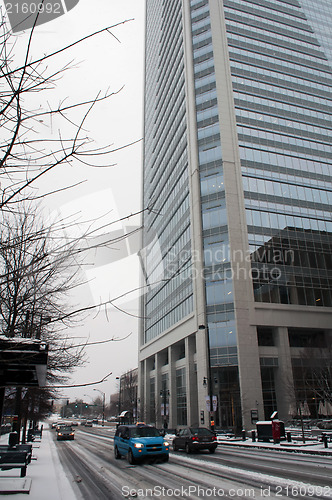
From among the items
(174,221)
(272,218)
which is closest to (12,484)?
(272,218)

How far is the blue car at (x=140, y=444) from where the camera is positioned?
46.2ft

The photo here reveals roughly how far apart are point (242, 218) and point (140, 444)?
3533 cm

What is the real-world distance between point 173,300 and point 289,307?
1943 cm

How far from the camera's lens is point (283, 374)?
40.7 metres

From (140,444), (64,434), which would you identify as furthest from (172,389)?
(140,444)

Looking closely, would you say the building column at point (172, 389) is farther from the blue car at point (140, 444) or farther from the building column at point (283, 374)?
the blue car at point (140, 444)

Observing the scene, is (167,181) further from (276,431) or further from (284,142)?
(276,431)

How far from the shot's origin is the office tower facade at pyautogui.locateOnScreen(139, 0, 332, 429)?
4119cm

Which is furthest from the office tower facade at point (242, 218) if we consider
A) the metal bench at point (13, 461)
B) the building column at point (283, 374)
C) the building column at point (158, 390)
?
the metal bench at point (13, 461)

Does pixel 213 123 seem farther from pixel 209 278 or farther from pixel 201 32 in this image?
pixel 209 278

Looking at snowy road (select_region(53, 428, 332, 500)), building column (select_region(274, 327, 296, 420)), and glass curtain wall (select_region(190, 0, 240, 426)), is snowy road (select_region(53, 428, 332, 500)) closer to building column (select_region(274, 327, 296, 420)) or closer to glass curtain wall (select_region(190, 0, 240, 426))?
glass curtain wall (select_region(190, 0, 240, 426))

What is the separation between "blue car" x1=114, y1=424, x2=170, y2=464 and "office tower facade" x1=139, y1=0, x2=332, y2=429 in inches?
612

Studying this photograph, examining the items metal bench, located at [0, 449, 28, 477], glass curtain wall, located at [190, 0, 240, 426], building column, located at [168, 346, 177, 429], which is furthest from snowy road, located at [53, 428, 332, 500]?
building column, located at [168, 346, 177, 429]

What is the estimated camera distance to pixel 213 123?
168ft
